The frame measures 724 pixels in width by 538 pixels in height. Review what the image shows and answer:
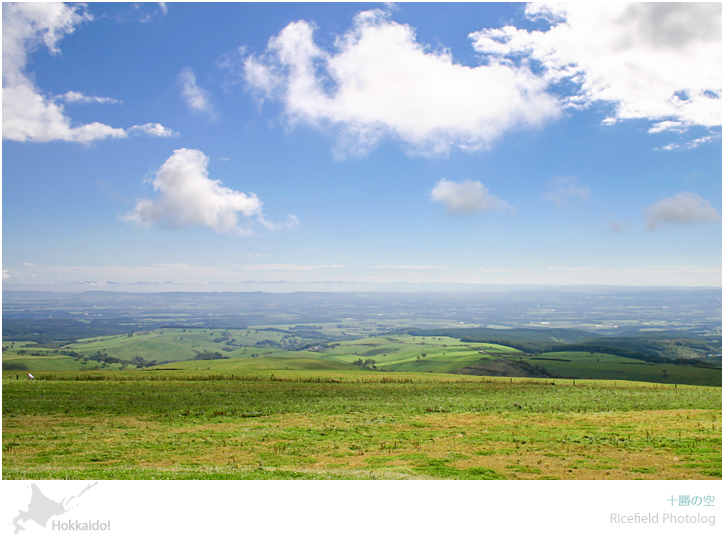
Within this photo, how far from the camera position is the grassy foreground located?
52.4ft

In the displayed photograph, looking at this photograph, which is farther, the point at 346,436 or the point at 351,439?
the point at 346,436

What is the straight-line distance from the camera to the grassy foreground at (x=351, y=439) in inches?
629

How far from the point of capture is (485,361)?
116625 millimetres

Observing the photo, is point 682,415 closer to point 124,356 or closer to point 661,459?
point 661,459

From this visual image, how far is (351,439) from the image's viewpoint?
21.5 metres

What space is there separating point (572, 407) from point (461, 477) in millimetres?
23812
